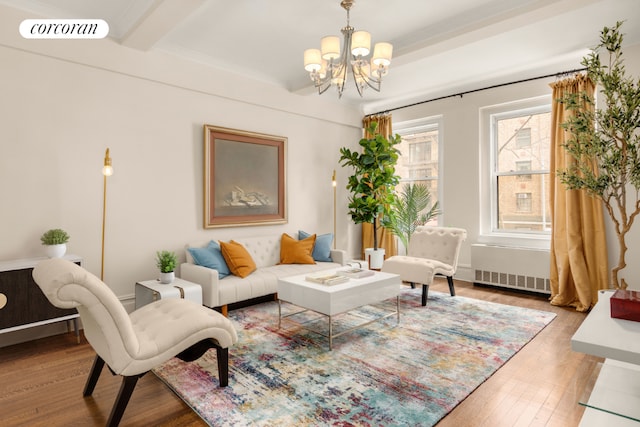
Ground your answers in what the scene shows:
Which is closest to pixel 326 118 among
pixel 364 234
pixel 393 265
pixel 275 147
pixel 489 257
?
pixel 275 147

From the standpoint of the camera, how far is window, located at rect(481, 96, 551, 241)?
493 cm

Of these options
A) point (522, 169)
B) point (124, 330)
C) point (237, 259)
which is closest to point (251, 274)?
point (237, 259)

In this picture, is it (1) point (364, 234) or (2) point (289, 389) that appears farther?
(1) point (364, 234)

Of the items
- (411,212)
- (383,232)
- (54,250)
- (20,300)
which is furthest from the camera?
(383,232)

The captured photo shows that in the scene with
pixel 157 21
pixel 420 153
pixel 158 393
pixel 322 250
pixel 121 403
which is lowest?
pixel 158 393

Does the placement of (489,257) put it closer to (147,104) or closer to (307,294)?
(307,294)

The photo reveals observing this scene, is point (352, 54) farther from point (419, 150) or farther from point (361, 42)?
point (419, 150)

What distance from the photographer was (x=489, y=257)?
200 inches

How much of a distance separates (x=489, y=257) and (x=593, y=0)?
10.3ft

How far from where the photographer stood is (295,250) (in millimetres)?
4918

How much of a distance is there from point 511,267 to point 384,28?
133 inches

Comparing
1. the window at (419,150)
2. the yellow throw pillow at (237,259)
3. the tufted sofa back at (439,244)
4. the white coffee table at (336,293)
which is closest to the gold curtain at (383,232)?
the window at (419,150)

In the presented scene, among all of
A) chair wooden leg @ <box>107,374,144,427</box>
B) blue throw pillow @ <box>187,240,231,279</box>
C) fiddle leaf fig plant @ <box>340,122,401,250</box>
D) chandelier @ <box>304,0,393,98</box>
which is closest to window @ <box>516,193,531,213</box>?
fiddle leaf fig plant @ <box>340,122,401,250</box>

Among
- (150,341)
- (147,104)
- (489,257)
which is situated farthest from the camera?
(489,257)
